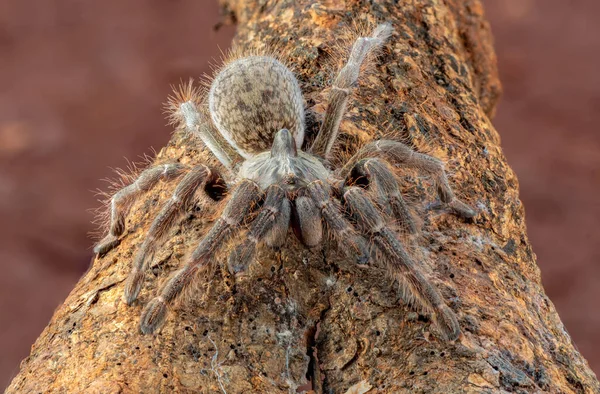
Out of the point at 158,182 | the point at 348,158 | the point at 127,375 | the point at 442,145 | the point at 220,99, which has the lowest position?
the point at 127,375

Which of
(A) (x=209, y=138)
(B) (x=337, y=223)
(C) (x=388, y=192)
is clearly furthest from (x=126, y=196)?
(C) (x=388, y=192)

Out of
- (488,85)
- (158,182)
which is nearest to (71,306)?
(158,182)

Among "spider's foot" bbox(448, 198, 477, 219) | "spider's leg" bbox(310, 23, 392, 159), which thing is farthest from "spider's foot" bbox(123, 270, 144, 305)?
"spider's foot" bbox(448, 198, 477, 219)

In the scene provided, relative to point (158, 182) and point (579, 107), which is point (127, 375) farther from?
point (579, 107)

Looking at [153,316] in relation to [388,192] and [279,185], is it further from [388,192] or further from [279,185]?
[388,192]

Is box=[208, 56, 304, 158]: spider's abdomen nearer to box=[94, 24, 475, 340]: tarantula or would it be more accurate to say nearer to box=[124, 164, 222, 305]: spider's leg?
box=[94, 24, 475, 340]: tarantula

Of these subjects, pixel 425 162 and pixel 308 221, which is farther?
pixel 425 162

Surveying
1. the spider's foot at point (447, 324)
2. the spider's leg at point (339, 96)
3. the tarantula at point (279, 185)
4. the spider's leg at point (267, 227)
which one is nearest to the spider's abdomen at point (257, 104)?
the tarantula at point (279, 185)
